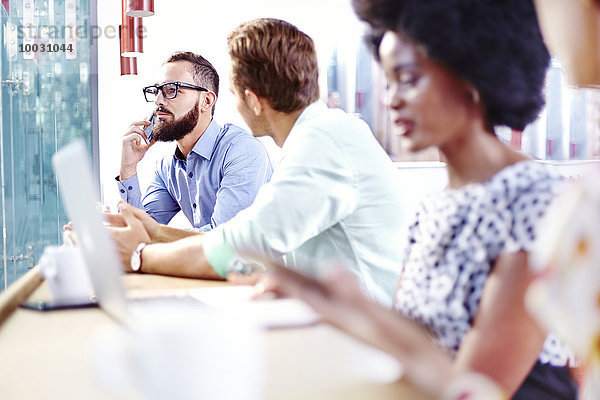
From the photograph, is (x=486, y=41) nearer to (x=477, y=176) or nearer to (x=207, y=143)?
(x=477, y=176)

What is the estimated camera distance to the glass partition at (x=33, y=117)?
3596mm

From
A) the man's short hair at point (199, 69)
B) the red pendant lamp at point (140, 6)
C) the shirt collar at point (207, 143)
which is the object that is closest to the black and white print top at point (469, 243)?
the shirt collar at point (207, 143)

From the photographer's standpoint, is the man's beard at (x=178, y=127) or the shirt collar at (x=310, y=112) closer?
the shirt collar at (x=310, y=112)

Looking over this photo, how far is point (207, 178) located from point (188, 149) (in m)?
0.20

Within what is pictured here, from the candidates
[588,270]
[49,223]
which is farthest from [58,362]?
Result: [49,223]

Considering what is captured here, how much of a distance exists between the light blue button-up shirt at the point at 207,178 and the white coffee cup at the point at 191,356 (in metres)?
2.21

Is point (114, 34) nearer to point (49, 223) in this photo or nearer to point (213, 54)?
point (213, 54)

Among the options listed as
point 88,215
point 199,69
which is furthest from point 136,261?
point 199,69

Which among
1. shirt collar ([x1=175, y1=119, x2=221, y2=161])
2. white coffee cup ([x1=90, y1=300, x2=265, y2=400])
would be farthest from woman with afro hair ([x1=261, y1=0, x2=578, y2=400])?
shirt collar ([x1=175, y1=119, x2=221, y2=161])

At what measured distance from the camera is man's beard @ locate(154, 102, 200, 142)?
3.06 metres

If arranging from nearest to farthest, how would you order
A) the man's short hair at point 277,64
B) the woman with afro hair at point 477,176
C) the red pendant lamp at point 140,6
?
the woman with afro hair at point 477,176
the man's short hair at point 277,64
the red pendant lamp at point 140,6

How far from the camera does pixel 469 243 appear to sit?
826 mm

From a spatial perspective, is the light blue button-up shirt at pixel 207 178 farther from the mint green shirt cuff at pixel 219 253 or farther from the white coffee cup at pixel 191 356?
the white coffee cup at pixel 191 356

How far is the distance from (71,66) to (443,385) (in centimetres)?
438
